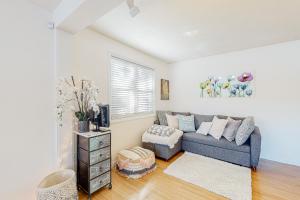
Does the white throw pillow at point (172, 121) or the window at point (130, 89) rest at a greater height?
the window at point (130, 89)

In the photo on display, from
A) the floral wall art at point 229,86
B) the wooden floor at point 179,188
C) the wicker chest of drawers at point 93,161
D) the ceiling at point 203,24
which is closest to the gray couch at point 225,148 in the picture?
the wooden floor at point 179,188

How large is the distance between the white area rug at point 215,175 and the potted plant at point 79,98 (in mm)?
1636

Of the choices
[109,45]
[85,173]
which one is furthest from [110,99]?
[85,173]

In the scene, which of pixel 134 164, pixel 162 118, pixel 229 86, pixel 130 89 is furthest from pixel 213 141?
pixel 130 89

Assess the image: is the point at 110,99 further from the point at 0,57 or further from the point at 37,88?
the point at 0,57

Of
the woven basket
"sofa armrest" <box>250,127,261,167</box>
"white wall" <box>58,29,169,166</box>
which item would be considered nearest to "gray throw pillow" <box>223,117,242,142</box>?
"sofa armrest" <box>250,127,261,167</box>

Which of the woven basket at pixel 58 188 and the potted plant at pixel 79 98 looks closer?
the woven basket at pixel 58 188

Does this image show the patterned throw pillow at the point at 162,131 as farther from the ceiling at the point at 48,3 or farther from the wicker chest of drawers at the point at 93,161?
the ceiling at the point at 48,3

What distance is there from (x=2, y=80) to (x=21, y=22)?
0.66m

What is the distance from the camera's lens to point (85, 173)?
1864mm

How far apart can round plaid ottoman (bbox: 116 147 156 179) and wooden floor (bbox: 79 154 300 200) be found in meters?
0.09

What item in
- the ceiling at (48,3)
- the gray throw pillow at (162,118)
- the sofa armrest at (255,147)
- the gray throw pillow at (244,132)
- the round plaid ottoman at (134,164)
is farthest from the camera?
the gray throw pillow at (162,118)

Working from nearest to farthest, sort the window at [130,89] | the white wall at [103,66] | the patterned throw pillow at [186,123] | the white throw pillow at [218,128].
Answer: the white wall at [103,66] → the window at [130,89] → the white throw pillow at [218,128] → the patterned throw pillow at [186,123]

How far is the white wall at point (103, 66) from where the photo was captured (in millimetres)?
2184
